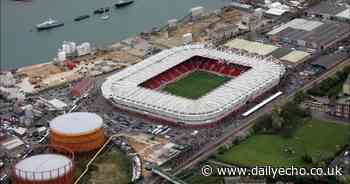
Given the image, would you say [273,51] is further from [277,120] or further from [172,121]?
[172,121]

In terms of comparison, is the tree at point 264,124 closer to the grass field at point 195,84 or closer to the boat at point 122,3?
the grass field at point 195,84

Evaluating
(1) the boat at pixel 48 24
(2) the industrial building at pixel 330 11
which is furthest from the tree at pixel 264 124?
(1) the boat at pixel 48 24

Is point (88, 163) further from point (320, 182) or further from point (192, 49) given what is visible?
point (192, 49)

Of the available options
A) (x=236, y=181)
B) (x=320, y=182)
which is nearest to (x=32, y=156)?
(x=236, y=181)

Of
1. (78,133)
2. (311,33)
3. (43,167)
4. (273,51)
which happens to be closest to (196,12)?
(311,33)

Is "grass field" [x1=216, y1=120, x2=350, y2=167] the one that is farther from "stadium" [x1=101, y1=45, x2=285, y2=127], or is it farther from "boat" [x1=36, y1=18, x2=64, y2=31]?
"boat" [x1=36, y1=18, x2=64, y2=31]
